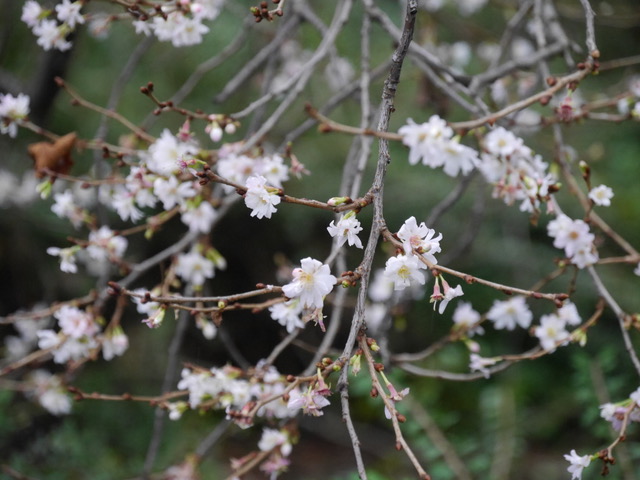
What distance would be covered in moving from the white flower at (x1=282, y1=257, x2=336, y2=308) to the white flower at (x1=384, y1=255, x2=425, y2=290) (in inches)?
3.4

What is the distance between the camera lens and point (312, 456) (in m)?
3.68

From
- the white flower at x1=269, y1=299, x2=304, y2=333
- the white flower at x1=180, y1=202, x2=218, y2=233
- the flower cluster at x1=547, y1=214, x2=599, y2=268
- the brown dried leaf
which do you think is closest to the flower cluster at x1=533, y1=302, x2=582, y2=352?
the flower cluster at x1=547, y1=214, x2=599, y2=268

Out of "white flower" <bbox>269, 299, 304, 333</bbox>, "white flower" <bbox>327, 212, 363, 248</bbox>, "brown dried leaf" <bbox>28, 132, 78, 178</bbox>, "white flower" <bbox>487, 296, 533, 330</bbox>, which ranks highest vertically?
"brown dried leaf" <bbox>28, 132, 78, 178</bbox>

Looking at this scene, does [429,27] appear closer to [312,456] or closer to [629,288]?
[629,288]

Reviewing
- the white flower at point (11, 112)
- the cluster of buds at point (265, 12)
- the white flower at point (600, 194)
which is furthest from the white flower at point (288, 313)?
the white flower at point (11, 112)

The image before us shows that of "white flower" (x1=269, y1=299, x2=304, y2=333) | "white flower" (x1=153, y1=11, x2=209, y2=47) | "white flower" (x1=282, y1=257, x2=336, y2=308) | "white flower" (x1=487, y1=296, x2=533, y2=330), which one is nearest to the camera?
"white flower" (x1=282, y1=257, x2=336, y2=308)

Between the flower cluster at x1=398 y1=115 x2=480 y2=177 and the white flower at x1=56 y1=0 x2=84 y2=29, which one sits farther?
the white flower at x1=56 y1=0 x2=84 y2=29

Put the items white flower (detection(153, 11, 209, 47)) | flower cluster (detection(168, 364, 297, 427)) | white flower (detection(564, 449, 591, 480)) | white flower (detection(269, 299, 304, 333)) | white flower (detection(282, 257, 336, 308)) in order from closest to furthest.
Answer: white flower (detection(282, 257, 336, 308)) → white flower (detection(564, 449, 591, 480)) → white flower (detection(269, 299, 304, 333)) → flower cluster (detection(168, 364, 297, 427)) → white flower (detection(153, 11, 209, 47))

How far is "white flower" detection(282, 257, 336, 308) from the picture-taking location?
88 centimetres

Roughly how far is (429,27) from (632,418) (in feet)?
5.75

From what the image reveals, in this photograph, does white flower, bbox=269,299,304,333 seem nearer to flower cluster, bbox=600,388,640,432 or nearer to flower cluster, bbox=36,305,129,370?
flower cluster, bbox=36,305,129,370

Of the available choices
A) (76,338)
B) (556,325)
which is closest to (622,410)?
(556,325)

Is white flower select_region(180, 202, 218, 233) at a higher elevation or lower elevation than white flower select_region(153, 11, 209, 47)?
lower

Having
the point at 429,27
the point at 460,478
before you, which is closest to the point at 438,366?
the point at 460,478
